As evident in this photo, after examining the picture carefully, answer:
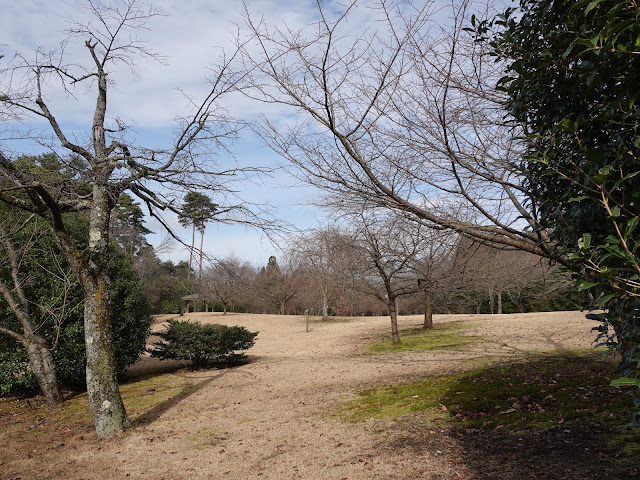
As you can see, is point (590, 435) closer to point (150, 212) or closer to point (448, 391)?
point (448, 391)

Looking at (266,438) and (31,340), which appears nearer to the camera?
(266,438)

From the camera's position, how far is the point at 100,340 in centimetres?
568

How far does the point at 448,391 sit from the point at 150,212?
218 inches

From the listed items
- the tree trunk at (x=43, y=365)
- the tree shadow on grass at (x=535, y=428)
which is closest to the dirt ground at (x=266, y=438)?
the tree shadow on grass at (x=535, y=428)

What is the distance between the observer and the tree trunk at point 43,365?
24.8ft

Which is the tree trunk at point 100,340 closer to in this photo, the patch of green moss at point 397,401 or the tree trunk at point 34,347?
the tree trunk at point 34,347

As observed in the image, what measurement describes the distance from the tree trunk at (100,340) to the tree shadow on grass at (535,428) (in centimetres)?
377

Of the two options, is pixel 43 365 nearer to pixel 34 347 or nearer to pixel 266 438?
pixel 34 347

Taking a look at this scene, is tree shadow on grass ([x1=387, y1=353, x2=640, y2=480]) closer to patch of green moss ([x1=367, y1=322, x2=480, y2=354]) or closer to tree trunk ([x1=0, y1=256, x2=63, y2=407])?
patch of green moss ([x1=367, y1=322, x2=480, y2=354])

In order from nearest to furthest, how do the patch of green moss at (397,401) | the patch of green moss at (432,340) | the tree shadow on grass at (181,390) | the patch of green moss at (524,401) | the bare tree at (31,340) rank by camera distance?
1. the patch of green moss at (524,401)
2. the patch of green moss at (397,401)
3. the tree shadow on grass at (181,390)
4. the bare tree at (31,340)
5. the patch of green moss at (432,340)

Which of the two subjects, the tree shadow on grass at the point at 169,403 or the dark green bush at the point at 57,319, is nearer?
the tree shadow on grass at the point at 169,403

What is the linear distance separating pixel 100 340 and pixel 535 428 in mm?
5495

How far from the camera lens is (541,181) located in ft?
9.45

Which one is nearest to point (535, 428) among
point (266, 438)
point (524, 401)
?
point (524, 401)
